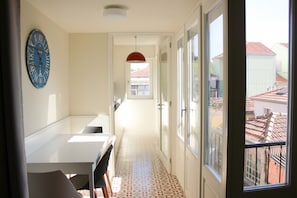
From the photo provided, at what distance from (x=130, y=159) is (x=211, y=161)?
8.84ft

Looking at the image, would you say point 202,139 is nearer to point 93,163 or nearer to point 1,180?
point 93,163

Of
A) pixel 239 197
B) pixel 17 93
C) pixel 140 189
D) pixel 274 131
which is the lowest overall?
pixel 140 189

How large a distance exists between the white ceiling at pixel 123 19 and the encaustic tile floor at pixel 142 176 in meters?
2.14

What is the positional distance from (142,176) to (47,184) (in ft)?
7.09

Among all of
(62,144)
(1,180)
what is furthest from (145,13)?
(1,180)

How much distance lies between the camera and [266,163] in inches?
73.7

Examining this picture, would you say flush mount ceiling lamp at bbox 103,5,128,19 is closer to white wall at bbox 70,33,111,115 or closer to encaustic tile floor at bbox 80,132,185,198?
white wall at bbox 70,33,111,115

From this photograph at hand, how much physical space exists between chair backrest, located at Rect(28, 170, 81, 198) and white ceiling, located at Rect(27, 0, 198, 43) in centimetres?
155

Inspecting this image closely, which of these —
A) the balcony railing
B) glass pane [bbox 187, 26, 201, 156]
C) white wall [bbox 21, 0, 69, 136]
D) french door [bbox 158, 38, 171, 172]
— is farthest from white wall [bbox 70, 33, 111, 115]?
the balcony railing

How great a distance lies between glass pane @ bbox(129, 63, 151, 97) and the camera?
24.2 feet

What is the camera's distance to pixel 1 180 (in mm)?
1018

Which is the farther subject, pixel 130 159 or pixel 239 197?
pixel 130 159

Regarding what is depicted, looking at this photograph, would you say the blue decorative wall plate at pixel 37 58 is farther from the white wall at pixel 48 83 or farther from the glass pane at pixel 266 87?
the glass pane at pixel 266 87

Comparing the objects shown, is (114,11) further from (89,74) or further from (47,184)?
(47,184)
